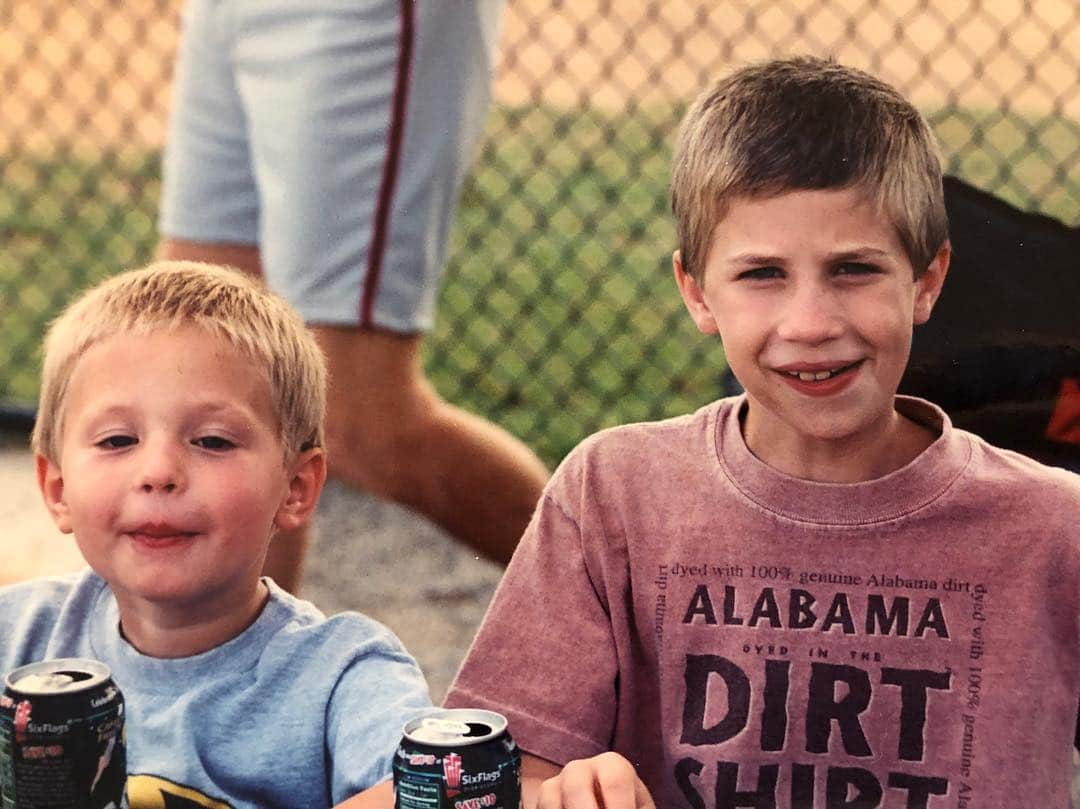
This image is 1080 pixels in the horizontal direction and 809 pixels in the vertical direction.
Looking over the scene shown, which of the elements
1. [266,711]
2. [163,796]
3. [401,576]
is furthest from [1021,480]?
[401,576]

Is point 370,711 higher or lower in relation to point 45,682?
lower

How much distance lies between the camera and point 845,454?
5.87 feet

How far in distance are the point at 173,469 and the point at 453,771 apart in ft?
1.75

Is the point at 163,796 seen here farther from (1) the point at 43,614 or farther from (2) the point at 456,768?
(2) the point at 456,768

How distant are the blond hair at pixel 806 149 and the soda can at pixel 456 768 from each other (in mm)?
606

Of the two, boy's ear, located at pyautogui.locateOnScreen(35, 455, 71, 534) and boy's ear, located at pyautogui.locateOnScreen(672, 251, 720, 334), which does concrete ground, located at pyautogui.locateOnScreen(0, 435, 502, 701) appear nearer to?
boy's ear, located at pyautogui.locateOnScreen(35, 455, 71, 534)

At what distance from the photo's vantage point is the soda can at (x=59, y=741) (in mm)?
1409

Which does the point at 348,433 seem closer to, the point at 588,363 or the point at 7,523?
the point at 7,523

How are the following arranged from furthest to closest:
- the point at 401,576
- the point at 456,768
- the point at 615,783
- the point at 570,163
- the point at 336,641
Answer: the point at 570,163 → the point at 401,576 → the point at 336,641 → the point at 615,783 → the point at 456,768

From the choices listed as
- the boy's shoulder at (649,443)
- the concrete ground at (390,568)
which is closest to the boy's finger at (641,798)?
the boy's shoulder at (649,443)

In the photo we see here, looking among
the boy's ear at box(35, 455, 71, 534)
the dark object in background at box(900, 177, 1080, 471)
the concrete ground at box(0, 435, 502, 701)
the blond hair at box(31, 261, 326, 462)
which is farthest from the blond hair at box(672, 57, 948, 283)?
the concrete ground at box(0, 435, 502, 701)

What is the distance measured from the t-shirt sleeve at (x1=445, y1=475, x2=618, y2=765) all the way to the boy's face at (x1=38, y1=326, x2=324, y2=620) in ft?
0.88

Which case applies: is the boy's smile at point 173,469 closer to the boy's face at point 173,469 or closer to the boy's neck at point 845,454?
the boy's face at point 173,469

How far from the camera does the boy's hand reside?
62.5 inches
